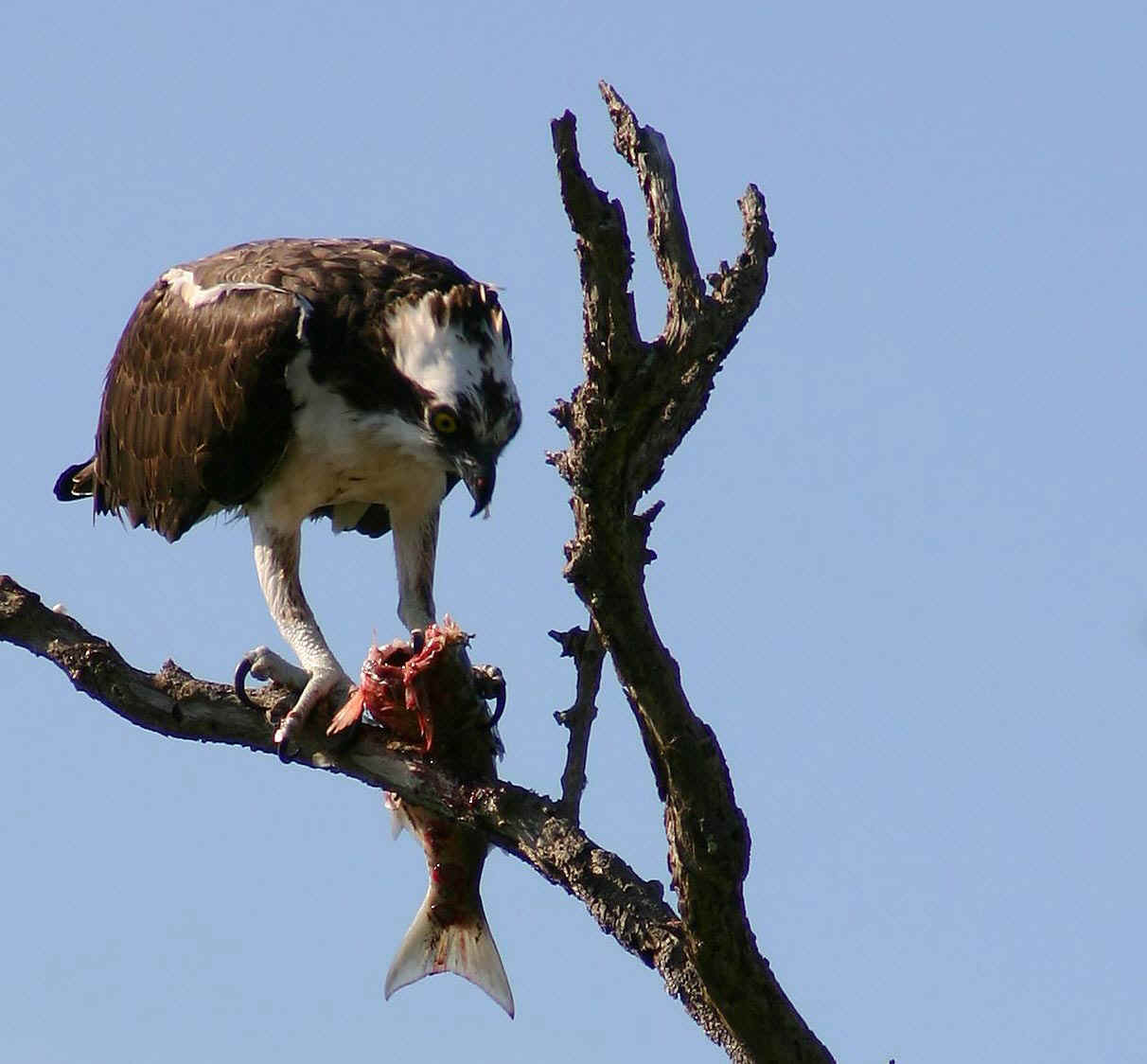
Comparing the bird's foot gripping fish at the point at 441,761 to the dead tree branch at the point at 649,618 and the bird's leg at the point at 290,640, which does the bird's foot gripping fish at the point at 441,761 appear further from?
the dead tree branch at the point at 649,618

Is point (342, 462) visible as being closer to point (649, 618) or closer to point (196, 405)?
point (196, 405)

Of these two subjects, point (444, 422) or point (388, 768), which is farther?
point (444, 422)

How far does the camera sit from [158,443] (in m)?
8.48

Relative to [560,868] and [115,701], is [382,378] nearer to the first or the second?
[115,701]

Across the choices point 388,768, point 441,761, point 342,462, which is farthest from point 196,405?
point 441,761

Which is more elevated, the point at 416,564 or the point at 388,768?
the point at 416,564

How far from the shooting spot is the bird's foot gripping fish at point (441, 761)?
6488 millimetres

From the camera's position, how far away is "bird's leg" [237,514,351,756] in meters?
6.89

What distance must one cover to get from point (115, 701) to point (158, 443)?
6.54ft

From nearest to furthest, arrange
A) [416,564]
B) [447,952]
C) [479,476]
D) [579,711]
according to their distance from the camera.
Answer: [579,711]
[447,952]
[479,476]
[416,564]

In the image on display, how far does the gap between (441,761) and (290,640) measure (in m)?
1.53

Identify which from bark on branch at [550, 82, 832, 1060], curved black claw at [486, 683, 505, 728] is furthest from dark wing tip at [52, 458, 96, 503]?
bark on branch at [550, 82, 832, 1060]

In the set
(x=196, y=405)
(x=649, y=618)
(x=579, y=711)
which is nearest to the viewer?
(x=649, y=618)

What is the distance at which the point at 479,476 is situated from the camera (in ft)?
24.8
